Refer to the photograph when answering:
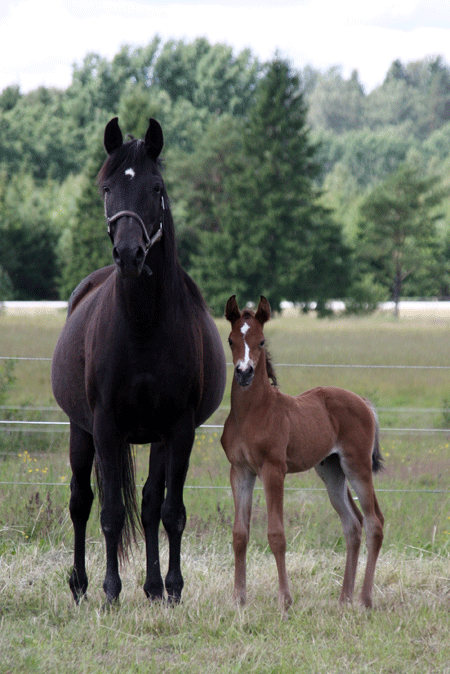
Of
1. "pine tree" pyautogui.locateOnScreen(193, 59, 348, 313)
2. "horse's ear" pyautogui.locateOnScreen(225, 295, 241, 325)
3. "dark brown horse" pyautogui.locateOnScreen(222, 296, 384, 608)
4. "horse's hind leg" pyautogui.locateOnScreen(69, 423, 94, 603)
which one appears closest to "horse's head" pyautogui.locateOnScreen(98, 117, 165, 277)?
"horse's ear" pyautogui.locateOnScreen(225, 295, 241, 325)

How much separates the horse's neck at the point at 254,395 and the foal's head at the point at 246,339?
8 cm

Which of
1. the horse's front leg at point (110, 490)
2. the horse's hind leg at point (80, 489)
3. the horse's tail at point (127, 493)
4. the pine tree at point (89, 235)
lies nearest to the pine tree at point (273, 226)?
the pine tree at point (89, 235)

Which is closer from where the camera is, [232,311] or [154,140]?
[154,140]

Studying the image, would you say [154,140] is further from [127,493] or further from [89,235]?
[89,235]

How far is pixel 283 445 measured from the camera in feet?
12.3

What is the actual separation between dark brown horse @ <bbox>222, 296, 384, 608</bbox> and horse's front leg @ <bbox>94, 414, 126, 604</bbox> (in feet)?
1.88

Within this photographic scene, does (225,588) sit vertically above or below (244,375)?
below

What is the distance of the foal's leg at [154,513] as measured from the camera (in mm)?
3996

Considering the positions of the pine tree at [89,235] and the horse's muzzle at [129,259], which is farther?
the pine tree at [89,235]

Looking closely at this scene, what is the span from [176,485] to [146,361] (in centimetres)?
66

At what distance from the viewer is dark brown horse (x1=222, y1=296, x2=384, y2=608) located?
3697mm

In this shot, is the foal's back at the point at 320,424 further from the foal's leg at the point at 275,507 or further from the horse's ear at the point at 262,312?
the horse's ear at the point at 262,312

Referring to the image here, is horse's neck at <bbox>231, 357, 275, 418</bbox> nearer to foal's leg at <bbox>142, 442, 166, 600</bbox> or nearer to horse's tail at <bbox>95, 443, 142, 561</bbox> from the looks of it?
foal's leg at <bbox>142, 442, 166, 600</bbox>

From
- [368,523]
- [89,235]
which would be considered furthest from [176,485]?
[89,235]
